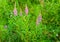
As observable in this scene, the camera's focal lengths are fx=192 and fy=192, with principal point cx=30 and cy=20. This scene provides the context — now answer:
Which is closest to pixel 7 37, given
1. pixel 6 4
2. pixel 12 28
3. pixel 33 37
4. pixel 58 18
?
pixel 12 28

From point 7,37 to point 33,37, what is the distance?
0.48 metres

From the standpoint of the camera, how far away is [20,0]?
410 centimetres

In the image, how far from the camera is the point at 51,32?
3.42 m

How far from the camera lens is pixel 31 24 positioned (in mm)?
3277

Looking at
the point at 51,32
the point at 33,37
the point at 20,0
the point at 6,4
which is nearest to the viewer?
the point at 33,37

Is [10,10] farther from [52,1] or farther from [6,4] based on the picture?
[52,1]

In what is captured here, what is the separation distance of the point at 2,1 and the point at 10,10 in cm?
28

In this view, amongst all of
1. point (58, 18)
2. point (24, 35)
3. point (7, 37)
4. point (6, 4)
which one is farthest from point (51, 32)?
point (6, 4)

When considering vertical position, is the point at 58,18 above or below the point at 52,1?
below

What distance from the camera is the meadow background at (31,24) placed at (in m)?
3.13

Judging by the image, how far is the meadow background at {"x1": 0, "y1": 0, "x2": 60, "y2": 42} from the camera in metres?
3.13

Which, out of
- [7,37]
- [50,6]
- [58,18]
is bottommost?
[7,37]

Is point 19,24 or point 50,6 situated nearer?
point 19,24

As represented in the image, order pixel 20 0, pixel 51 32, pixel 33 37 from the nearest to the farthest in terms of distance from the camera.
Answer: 1. pixel 33 37
2. pixel 51 32
3. pixel 20 0
